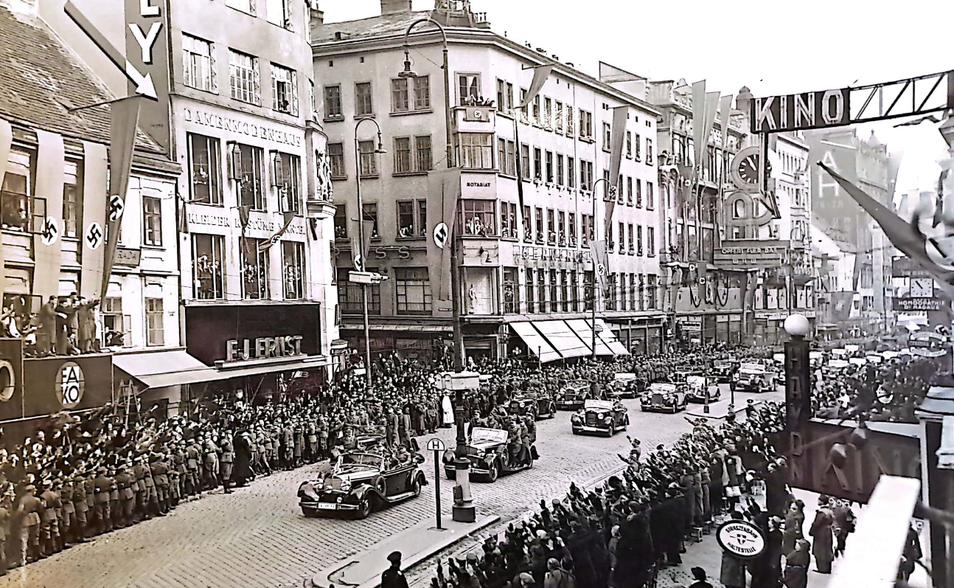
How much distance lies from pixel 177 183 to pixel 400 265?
1.51 m

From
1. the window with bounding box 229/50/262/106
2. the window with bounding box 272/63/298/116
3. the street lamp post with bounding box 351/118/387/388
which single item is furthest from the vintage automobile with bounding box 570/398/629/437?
the window with bounding box 229/50/262/106

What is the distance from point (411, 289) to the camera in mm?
5336

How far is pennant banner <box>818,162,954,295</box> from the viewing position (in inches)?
223

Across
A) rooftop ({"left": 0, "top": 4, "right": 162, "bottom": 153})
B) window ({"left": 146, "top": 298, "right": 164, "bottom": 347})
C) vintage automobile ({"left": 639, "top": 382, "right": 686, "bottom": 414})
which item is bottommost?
vintage automobile ({"left": 639, "top": 382, "right": 686, "bottom": 414})

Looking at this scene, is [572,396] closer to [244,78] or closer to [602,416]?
[602,416]

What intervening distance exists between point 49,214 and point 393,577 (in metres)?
2.60

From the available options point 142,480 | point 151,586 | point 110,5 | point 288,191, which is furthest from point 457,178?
point 151,586

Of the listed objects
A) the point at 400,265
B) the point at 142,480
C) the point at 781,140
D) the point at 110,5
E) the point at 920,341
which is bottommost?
the point at 142,480

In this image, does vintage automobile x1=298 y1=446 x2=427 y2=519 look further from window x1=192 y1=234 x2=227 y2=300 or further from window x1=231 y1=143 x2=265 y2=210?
window x1=231 y1=143 x2=265 y2=210

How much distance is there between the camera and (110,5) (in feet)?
14.7

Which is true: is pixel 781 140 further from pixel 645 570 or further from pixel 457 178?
pixel 645 570

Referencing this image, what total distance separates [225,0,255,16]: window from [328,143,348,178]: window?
92 centimetres

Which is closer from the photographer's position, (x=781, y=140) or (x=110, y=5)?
(x=110, y=5)

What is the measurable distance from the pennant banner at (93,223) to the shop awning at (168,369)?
0.39 metres
